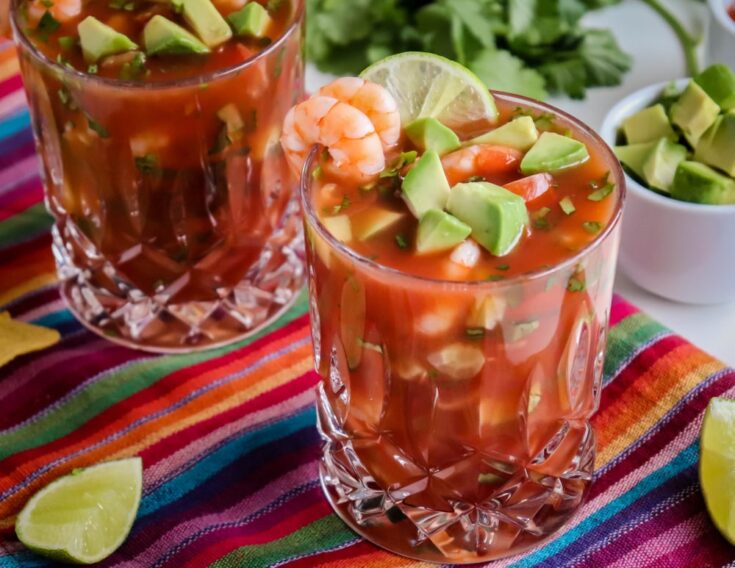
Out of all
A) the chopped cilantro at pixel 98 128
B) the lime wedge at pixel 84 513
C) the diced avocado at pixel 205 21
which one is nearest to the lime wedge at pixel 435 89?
the diced avocado at pixel 205 21

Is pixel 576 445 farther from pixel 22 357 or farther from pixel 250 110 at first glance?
pixel 22 357

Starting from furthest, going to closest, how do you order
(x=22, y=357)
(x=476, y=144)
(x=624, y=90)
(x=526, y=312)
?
(x=624, y=90), (x=22, y=357), (x=476, y=144), (x=526, y=312)

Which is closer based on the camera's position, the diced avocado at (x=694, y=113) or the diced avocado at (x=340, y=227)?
the diced avocado at (x=340, y=227)

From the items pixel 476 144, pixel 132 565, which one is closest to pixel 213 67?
pixel 476 144

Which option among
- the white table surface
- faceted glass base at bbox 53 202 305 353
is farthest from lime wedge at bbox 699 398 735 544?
faceted glass base at bbox 53 202 305 353

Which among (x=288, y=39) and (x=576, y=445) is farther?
(x=288, y=39)

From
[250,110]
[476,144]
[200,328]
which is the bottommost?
[200,328]

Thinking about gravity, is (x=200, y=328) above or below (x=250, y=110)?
below

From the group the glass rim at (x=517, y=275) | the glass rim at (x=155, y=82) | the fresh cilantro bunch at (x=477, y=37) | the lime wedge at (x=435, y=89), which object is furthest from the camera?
the fresh cilantro bunch at (x=477, y=37)

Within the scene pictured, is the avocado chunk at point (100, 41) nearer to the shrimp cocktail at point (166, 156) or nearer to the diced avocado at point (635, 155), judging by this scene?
the shrimp cocktail at point (166, 156)
